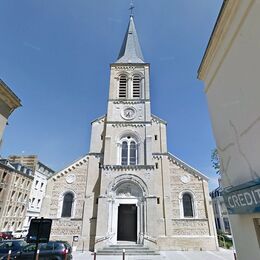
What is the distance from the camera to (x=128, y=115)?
795 inches

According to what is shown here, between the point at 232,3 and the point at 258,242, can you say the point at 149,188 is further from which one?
the point at 232,3

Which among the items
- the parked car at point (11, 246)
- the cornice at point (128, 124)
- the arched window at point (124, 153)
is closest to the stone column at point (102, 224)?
the arched window at point (124, 153)

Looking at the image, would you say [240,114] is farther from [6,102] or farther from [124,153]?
[124,153]

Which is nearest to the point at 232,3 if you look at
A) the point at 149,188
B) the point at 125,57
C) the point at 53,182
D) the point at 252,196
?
the point at 252,196

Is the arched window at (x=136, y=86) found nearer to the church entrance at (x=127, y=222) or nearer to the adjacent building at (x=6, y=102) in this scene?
the church entrance at (x=127, y=222)

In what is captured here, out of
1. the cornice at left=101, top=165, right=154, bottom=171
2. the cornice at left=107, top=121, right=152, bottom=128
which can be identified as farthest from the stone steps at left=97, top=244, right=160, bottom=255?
the cornice at left=107, top=121, right=152, bottom=128

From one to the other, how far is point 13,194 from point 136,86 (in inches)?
1030

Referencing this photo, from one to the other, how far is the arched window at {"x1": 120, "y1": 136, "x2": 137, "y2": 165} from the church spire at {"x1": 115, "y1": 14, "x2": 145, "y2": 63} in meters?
11.4

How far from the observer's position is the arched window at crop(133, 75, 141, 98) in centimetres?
2173

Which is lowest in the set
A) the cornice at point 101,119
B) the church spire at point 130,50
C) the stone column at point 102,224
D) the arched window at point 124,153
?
the stone column at point 102,224

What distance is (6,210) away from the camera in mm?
27734

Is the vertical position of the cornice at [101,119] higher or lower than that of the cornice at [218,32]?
higher

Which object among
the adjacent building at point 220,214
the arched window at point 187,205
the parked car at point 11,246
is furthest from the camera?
the adjacent building at point 220,214

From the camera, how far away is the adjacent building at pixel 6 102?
4473mm
